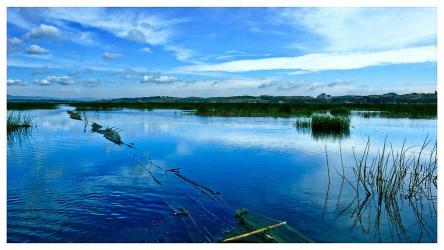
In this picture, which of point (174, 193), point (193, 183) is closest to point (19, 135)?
point (193, 183)

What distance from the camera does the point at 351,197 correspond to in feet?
24.7

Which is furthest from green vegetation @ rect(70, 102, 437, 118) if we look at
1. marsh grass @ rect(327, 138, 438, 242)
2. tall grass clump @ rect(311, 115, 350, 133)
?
marsh grass @ rect(327, 138, 438, 242)

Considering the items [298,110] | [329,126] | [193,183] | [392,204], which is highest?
[298,110]

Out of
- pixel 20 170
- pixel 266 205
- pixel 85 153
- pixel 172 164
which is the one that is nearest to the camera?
pixel 266 205

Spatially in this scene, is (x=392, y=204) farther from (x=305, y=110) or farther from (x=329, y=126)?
(x=305, y=110)

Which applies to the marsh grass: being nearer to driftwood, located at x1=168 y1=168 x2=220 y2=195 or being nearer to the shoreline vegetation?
driftwood, located at x1=168 y1=168 x2=220 y2=195

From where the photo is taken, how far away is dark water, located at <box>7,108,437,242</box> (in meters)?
5.61

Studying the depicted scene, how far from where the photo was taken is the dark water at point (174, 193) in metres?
5.61

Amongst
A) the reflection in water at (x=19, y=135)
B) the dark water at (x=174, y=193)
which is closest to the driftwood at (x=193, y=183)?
the dark water at (x=174, y=193)

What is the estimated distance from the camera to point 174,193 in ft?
24.7

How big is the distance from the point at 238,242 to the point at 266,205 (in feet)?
6.42
